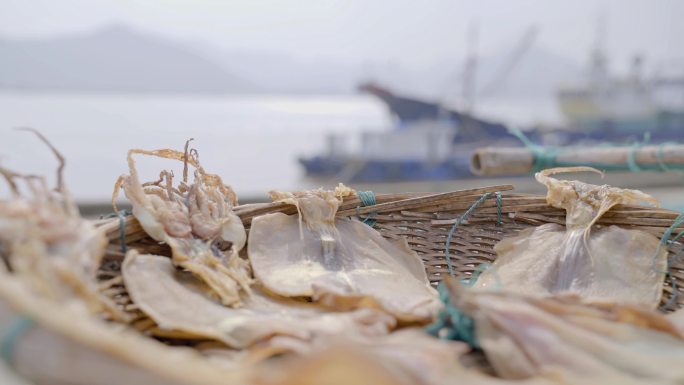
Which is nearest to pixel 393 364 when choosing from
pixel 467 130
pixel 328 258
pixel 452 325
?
pixel 452 325

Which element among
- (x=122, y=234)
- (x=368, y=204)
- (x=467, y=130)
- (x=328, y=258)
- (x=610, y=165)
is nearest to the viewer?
(x=122, y=234)

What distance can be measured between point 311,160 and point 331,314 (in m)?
9.75

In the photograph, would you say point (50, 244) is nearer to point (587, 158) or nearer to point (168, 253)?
point (168, 253)

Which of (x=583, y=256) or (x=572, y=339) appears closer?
(x=572, y=339)

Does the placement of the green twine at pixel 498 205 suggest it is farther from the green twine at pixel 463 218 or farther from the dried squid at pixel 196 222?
the dried squid at pixel 196 222

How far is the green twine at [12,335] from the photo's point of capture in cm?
67

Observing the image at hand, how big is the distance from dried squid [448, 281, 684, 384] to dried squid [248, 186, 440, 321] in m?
0.21

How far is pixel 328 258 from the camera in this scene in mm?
1320

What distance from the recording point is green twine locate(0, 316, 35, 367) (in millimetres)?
674

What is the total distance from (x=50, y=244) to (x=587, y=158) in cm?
179

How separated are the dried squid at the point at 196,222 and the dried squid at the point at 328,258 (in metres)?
0.05

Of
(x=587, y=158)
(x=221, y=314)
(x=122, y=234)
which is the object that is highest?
(x=587, y=158)

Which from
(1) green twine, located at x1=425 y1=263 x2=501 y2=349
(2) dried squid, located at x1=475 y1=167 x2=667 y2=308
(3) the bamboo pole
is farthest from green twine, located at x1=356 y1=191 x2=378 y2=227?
(3) the bamboo pole

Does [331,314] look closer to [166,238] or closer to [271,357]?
[271,357]
